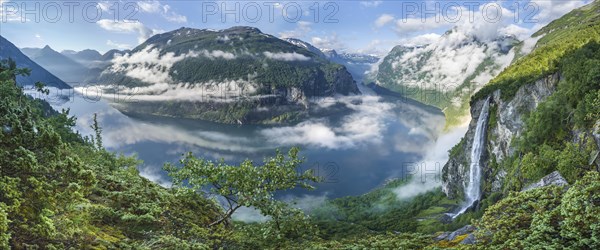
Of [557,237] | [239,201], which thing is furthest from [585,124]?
[239,201]

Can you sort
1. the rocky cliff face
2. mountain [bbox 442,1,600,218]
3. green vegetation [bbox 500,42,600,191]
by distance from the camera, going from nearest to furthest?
green vegetation [bbox 500,42,600,191] < mountain [bbox 442,1,600,218] < the rocky cliff face

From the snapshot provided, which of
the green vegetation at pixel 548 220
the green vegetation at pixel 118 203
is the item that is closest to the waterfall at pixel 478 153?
the green vegetation at pixel 548 220

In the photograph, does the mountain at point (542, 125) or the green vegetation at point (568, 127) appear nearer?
the green vegetation at point (568, 127)

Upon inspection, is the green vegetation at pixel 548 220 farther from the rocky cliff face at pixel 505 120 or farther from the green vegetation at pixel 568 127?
the rocky cliff face at pixel 505 120

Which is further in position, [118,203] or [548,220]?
[118,203]

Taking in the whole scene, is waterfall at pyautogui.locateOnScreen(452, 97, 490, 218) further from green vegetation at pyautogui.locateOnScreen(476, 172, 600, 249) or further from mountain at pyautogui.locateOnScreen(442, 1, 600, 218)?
green vegetation at pyautogui.locateOnScreen(476, 172, 600, 249)

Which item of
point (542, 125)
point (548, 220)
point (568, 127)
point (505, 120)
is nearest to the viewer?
point (548, 220)

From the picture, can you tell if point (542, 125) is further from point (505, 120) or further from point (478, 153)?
point (478, 153)

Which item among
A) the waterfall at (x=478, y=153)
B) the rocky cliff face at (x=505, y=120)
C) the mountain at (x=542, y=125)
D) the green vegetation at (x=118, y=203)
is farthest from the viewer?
the waterfall at (x=478, y=153)

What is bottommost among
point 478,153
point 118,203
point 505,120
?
point 478,153

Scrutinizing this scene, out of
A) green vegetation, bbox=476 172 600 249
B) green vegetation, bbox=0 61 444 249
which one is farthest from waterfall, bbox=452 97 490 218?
green vegetation, bbox=0 61 444 249

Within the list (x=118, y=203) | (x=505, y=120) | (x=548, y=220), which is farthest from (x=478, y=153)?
(x=118, y=203)

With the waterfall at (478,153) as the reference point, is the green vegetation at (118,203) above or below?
above
